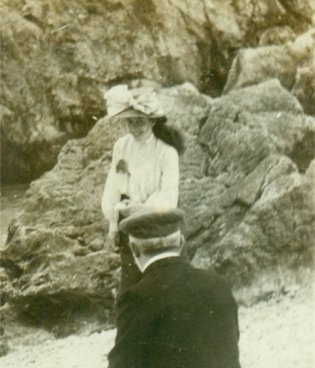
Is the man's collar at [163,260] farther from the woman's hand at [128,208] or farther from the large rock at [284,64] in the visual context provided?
the large rock at [284,64]

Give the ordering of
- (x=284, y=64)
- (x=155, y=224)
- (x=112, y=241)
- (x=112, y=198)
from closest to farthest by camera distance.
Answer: (x=155, y=224) < (x=112, y=198) < (x=112, y=241) < (x=284, y=64)

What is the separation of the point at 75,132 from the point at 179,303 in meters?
1.85

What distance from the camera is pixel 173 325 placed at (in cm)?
208

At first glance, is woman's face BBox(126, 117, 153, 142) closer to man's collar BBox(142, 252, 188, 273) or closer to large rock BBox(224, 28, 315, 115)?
large rock BBox(224, 28, 315, 115)

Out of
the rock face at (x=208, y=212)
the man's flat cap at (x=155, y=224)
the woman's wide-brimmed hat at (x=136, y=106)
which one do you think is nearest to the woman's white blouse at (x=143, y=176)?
the woman's wide-brimmed hat at (x=136, y=106)

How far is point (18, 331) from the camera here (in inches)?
133

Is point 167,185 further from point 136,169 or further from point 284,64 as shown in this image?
point 284,64

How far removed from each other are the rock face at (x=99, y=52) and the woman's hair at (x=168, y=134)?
14.6 inches

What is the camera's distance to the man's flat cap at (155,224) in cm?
223

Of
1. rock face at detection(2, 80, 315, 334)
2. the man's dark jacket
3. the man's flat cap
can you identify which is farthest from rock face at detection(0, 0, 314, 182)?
the man's dark jacket

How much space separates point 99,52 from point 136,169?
0.95m

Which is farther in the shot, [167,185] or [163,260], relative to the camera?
[167,185]

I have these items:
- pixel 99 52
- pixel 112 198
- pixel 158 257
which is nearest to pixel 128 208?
pixel 112 198

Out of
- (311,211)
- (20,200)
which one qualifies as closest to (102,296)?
(20,200)
